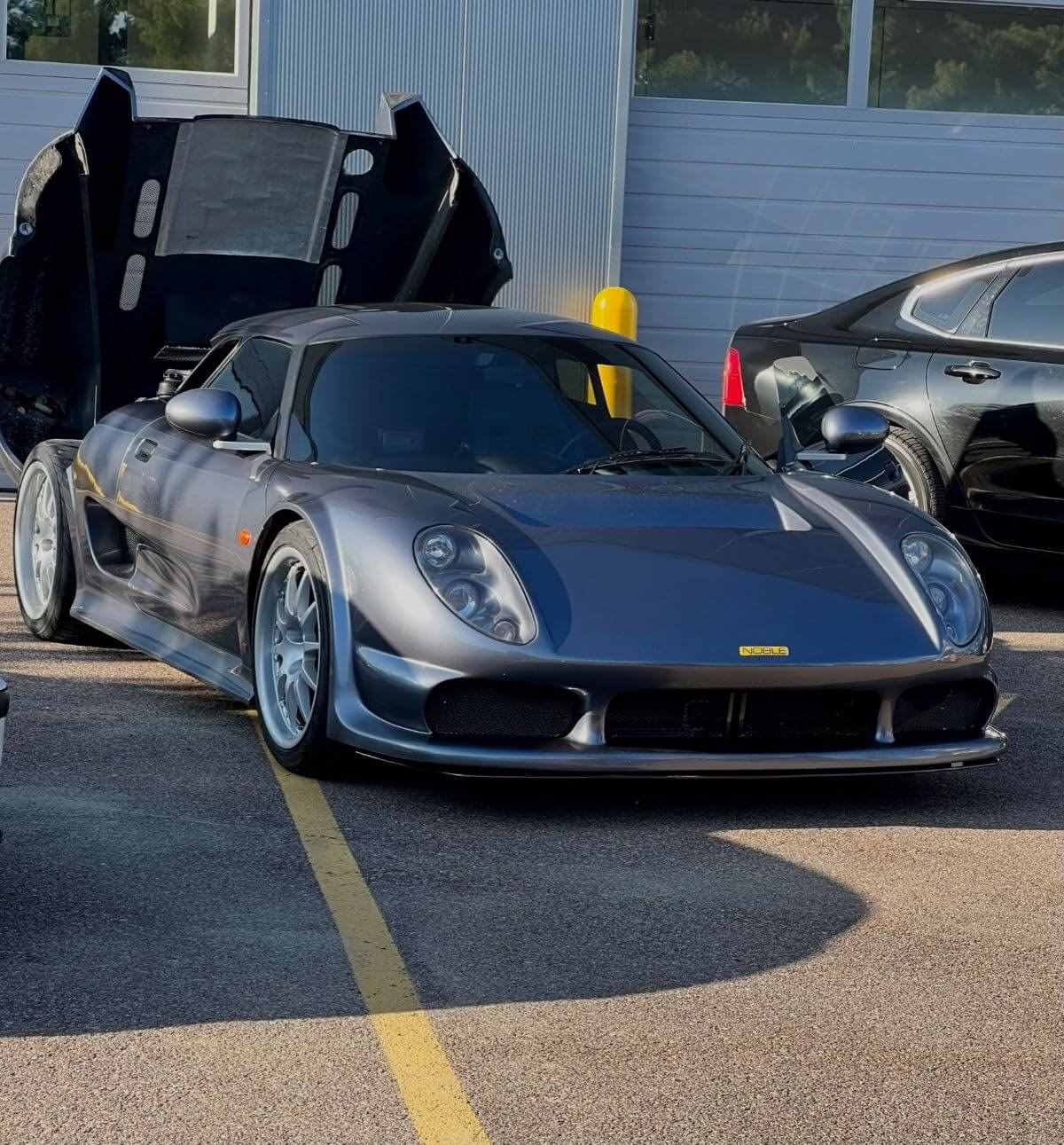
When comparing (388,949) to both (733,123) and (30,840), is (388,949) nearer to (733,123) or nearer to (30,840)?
(30,840)

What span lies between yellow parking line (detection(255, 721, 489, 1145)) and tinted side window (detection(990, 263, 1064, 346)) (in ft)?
16.2

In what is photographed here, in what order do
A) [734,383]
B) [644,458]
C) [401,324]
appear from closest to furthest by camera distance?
[644,458]
[401,324]
[734,383]

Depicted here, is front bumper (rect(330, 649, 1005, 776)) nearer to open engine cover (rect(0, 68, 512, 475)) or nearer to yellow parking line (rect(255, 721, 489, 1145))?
yellow parking line (rect(255, 721, 489, 1145))

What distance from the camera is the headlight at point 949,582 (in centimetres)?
573

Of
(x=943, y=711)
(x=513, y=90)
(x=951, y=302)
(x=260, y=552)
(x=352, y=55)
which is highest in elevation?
(x=352, y=55)

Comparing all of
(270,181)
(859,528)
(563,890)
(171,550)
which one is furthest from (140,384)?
(563,890)

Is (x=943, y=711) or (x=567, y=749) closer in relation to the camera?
(x=567, y=749)

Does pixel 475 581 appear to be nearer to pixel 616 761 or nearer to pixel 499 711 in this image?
pixel 499 711

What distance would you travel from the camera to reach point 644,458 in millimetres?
6375

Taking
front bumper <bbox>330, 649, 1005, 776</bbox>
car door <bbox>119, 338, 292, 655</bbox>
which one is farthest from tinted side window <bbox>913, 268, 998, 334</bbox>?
front bumper <bbox>330, 649, 1005, 776</bbox>

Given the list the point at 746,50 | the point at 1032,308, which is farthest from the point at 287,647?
the point at 746,50

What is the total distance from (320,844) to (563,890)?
64cm

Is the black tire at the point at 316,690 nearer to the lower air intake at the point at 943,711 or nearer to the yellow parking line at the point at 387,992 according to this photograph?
the yellow parking line at the point at 387,992

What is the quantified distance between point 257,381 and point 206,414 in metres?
0.45
